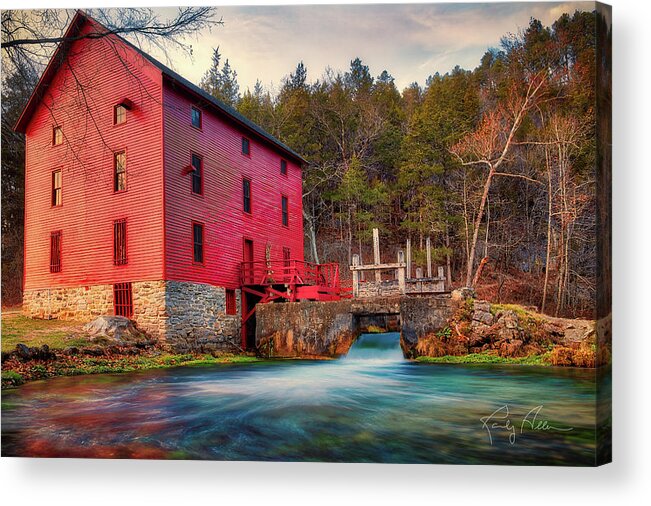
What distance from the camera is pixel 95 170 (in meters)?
8.44

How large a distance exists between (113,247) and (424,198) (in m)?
4.98

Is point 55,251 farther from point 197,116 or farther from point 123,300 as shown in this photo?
point 197,116

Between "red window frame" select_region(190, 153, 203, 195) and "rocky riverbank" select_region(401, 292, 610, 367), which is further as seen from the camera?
"red window frame" select_region(190, 153, 203, 195)

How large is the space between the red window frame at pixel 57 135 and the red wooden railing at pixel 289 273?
4011mm

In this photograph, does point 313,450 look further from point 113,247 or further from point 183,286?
point 113,247

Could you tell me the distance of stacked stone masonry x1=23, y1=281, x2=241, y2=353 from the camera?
8.14 m

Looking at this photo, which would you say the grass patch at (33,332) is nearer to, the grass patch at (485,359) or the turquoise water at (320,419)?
the turquoise water at (320,419)

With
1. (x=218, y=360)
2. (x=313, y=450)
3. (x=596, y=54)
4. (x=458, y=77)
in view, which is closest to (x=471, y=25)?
(x=458, y=77)

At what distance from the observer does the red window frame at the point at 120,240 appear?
9023 millimetres

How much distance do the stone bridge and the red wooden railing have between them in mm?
706

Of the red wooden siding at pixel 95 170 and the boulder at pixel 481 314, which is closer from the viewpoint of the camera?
the red wooden siding at pixel 95 170

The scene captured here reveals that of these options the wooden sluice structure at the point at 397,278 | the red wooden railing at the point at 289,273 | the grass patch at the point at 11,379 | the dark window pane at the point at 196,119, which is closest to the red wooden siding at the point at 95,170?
the dark window pane at the point at 196,119

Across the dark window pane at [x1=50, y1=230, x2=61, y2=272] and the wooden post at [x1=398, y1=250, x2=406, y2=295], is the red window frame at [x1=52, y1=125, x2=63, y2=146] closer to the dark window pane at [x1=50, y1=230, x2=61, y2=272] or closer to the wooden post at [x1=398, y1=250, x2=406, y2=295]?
the dark window pane at [x1=50, y1=230, x2=61, y2=272]

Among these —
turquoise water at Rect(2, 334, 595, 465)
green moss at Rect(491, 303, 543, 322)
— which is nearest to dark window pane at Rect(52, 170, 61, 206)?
turquoise water at Rect(2, 334, 595, 465)
